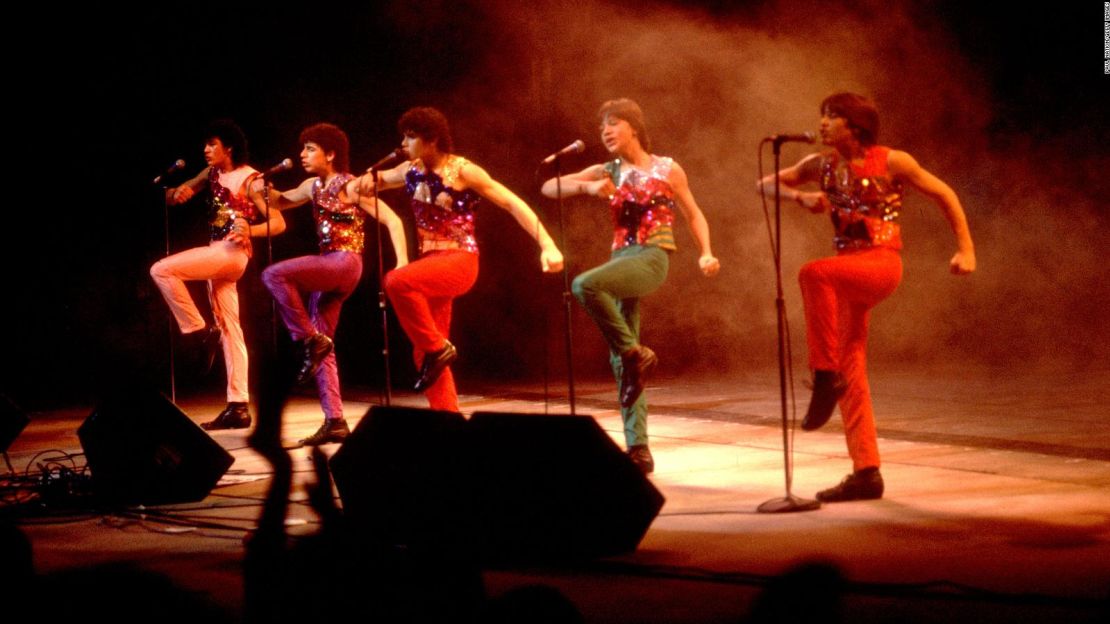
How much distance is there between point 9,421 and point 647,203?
3.55 meters

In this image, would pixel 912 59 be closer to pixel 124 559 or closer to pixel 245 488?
pixel 245 488

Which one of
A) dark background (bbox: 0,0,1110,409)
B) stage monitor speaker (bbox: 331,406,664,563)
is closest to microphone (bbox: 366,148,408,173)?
stage monitor speaker (bbox: 331,406,664,563)

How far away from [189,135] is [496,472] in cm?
759

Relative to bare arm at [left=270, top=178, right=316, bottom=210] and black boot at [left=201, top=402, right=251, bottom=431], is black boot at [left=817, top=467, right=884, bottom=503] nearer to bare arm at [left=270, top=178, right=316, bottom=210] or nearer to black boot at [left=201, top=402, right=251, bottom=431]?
bare arm at [left=270, top=178, right=316, bottom=210]

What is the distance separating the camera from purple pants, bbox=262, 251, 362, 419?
22.0 feet

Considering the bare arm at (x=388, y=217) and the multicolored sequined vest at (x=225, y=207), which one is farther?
the multicolored sequined vest at (x=225, y=207)

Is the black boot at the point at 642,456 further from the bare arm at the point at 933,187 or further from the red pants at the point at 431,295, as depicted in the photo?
the bare arm at the point at 933,187

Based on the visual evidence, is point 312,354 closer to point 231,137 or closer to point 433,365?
point 433,365

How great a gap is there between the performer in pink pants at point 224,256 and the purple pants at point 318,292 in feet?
3.17

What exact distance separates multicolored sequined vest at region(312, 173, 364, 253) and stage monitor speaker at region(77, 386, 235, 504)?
1822 millimetres

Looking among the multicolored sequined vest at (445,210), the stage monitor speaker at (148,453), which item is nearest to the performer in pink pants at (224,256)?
the multicolored sequined vest at (445,210)

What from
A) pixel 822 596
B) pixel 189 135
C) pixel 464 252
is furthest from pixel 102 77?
pixel 822 596

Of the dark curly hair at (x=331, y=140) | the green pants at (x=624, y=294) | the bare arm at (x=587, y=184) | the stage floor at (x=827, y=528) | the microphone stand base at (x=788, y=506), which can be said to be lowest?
the stage floor at (x=827, y=528)

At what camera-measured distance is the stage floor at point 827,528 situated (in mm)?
3324
